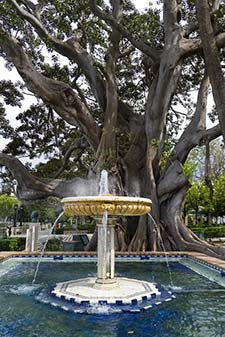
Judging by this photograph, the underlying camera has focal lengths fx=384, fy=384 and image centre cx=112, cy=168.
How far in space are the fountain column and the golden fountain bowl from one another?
0.96ft

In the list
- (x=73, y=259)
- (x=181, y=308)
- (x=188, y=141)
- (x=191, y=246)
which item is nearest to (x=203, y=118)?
(x=188, y=141)

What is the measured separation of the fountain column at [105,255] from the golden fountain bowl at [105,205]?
29cm

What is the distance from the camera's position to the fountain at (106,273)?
4.83 m

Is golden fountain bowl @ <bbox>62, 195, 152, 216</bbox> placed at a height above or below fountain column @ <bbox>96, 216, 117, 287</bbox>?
above

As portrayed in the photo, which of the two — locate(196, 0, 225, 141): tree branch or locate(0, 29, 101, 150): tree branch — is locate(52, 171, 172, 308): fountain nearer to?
locate(196, 0, 225, 141): tree branch

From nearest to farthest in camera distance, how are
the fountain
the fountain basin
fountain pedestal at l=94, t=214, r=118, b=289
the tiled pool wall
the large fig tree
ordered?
1. the fountain basin
2. the fountain
3. fountain pedestal at l=94, t=214, r=118, b=289
4. the tiled pool wall
5. the large fig tree

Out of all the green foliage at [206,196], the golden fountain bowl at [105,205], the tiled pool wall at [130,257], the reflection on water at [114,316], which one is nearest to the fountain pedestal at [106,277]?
the golden fountain bowl at [105,205]

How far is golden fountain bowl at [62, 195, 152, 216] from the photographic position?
4.99 m

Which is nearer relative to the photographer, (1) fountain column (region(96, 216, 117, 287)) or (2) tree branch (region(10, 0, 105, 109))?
(1) fountain column (region(96, 216, 117, 287))

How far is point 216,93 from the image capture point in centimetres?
661

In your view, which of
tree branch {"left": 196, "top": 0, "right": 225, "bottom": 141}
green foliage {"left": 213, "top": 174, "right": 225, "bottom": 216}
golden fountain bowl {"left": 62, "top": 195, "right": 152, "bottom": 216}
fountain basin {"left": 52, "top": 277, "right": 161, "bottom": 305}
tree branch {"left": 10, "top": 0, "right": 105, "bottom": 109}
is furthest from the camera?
green foliage {"left": 213, "top": 174, "right": 225, "bottom": 216}

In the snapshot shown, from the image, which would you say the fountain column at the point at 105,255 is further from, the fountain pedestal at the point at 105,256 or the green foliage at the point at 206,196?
the green foliage at the point at 206,196

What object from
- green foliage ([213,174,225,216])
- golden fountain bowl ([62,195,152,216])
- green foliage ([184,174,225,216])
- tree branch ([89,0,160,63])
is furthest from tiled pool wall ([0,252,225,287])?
green foliage ([213,174,225,216])

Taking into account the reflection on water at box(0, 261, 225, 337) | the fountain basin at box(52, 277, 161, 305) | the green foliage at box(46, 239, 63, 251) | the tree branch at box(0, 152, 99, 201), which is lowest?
the reflection on water at box(0, 261, 225, 337)
